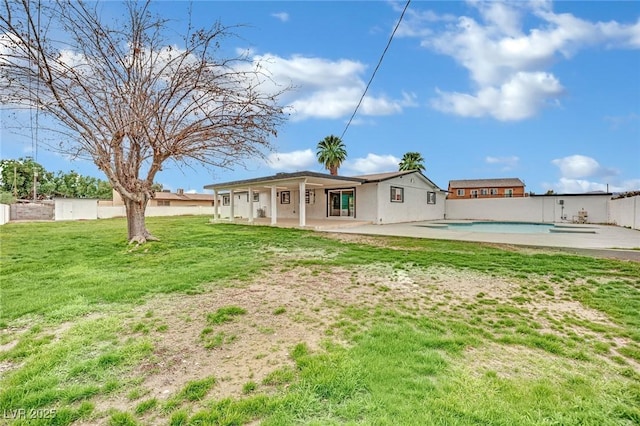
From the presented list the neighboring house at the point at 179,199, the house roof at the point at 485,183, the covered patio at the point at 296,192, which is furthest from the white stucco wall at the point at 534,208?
the neighboring house at the point at 179,199

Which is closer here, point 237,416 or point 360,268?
point 237,416

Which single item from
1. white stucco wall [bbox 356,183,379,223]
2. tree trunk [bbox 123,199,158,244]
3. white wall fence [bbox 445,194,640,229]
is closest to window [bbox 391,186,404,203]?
white stucco wall [bbox 356,183,379,223]

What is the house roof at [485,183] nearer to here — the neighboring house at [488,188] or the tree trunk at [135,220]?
the neighboring house at [488,188]

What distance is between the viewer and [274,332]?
3.35 metres

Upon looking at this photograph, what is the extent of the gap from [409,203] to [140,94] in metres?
16.1

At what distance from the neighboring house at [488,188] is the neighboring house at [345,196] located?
23.8 meters

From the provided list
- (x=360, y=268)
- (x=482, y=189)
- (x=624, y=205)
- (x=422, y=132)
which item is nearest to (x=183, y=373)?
(x=360, y=268)

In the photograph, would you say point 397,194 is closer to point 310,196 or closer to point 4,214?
point 310,196

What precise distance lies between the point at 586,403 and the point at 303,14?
1016cm

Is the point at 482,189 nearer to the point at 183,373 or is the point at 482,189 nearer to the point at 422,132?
the point at 422,132

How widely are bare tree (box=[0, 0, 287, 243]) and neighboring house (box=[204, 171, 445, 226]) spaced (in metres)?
5.63

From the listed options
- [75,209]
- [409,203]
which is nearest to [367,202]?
[409,203]

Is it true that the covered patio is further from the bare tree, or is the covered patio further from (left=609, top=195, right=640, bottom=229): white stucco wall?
(left=609, top=195, right=640, bottom=229): white stucco wall

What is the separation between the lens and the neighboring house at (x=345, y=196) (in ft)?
53.2
